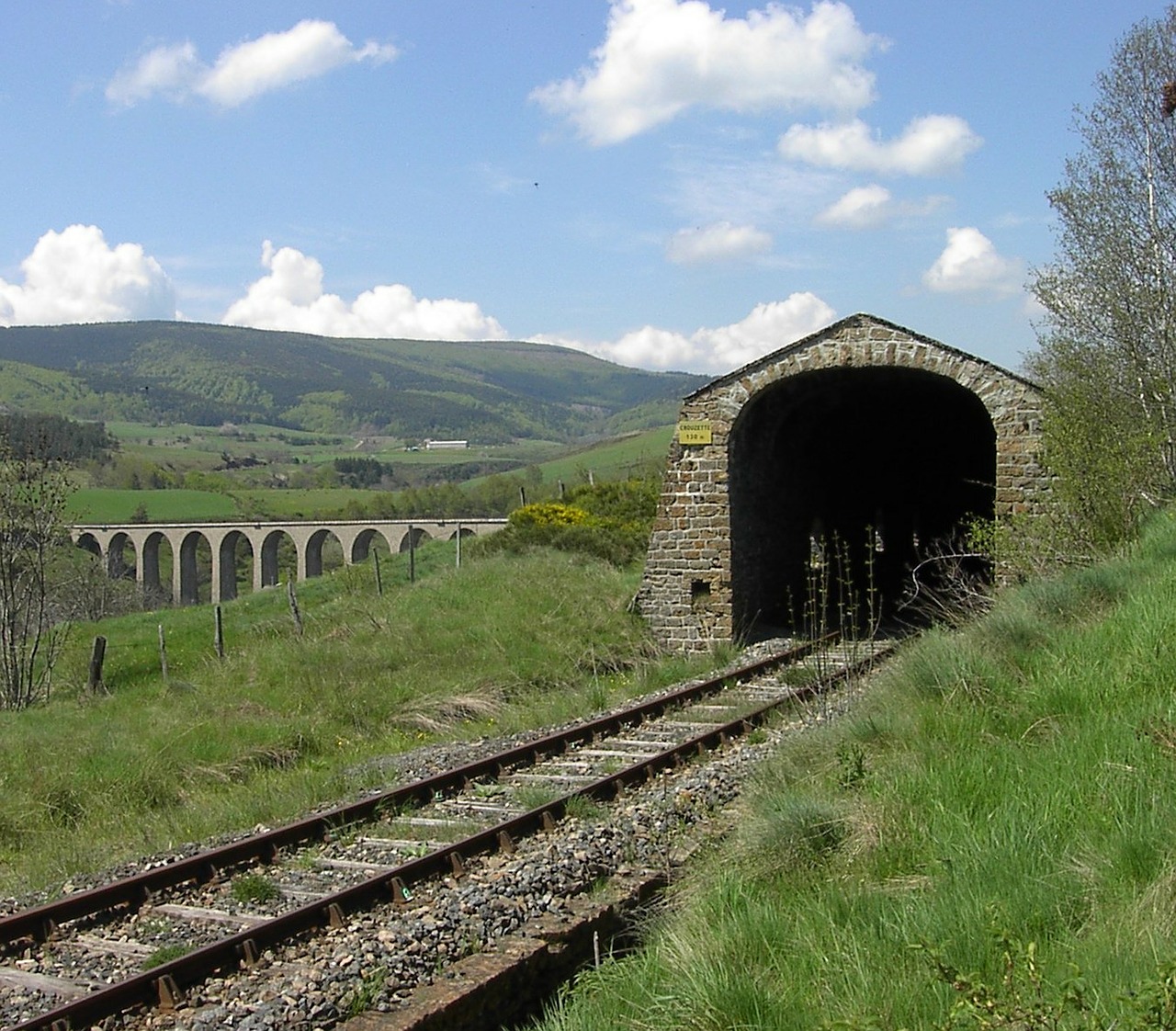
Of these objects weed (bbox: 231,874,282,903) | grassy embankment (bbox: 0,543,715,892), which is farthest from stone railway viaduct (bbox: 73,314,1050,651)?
weed (bbox: 231,874,282,903)

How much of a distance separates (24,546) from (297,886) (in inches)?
553

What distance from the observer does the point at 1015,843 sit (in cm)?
497

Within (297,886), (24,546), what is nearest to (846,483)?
(24,546)

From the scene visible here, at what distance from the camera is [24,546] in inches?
755

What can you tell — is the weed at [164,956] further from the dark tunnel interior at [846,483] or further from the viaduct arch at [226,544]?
the viaduct arch at [226,544]

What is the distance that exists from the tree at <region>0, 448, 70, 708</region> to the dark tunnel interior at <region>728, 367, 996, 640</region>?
10.9 meters

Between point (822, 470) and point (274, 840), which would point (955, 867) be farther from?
point (822, 470)

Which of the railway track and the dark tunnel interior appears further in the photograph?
the dark tunnel interior

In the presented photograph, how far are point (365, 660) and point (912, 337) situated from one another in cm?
830

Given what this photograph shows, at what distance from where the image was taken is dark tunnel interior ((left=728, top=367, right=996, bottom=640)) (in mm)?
17688

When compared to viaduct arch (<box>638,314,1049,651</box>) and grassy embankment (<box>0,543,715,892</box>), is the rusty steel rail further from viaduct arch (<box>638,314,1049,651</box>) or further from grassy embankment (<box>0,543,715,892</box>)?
viaduct arch (<box>638,314,1049,651</box>)

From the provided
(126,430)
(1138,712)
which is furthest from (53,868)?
(126,430)

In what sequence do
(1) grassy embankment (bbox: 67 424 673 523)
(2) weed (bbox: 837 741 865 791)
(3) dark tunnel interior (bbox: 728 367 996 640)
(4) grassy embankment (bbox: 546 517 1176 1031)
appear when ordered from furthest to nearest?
(1) grassy embankment (bbox: 67 424 673 523) → (3) dark tunnel interior (bbox: 728 367 996 640) → (2) weed (bbox: 837 741 865 791) → (4) grassy embankment (bbox: 546 517 1176 1031)

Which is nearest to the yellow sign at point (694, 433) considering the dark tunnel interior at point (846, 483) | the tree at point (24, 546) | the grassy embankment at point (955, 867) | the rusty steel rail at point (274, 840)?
the dark tunnel interior at point (846, 483)
